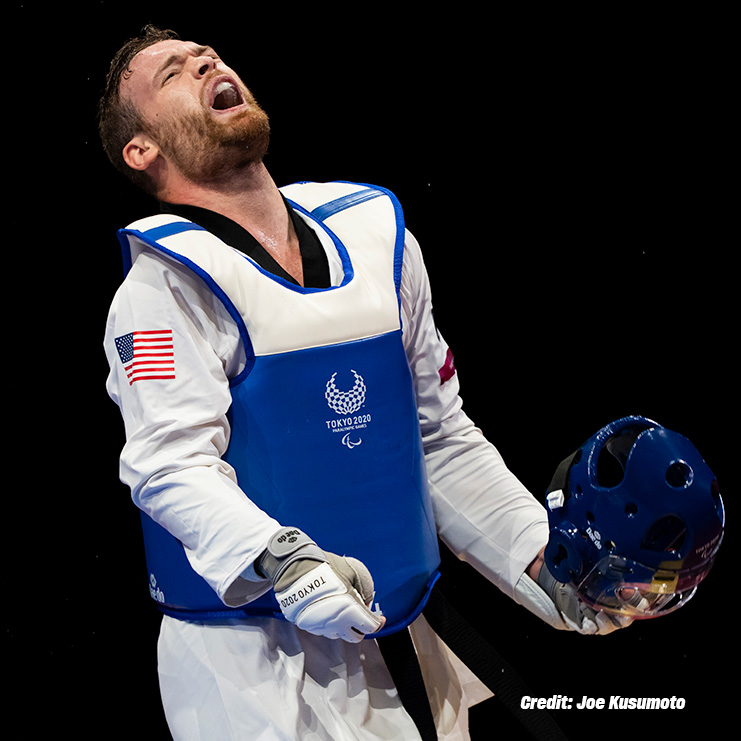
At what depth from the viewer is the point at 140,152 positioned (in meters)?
2.21

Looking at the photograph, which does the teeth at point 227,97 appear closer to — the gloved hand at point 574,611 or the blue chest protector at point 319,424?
the blue chest protector at point 319,424

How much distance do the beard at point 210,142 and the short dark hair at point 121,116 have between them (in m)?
0.07

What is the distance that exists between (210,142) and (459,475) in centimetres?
85

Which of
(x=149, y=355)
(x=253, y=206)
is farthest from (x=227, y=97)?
(x=149, y=355)

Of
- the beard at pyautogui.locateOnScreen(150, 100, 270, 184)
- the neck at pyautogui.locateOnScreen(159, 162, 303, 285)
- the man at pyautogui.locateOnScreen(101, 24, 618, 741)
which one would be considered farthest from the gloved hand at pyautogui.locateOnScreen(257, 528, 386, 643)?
the beard at pyautogui.locateOnScreen(150, 100, 270, 184)

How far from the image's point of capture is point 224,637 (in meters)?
1.98

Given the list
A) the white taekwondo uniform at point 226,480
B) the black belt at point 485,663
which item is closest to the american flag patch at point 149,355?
the white taekwondo uniform at point 226,480

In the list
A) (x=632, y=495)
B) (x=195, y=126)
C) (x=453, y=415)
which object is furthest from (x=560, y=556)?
(x=195, y=126)

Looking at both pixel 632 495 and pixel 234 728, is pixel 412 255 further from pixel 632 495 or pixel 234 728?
pixel 234 728

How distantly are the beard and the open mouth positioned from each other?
0.06 metres

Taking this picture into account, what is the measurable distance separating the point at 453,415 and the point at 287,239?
512mm

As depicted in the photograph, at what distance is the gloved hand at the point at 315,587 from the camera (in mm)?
1697

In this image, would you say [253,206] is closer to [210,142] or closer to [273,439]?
[210,142]

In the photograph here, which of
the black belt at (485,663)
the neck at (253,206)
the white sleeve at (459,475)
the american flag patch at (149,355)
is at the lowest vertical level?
the black belt at (485,663)
